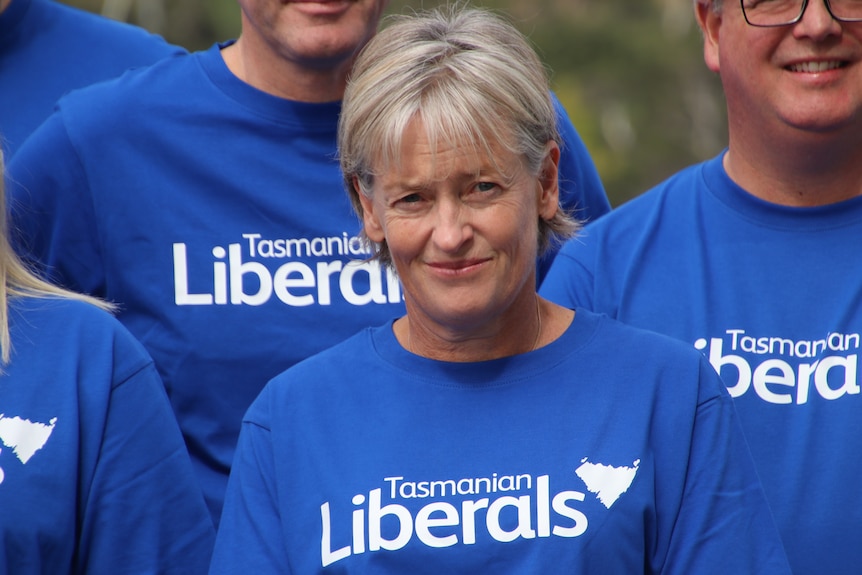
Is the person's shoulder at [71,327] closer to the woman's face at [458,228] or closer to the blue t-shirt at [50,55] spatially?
the woman's face at [458,228]

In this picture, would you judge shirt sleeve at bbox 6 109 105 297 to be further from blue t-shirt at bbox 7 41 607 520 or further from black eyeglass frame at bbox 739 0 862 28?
black eyeglass frame at bbox 739 0 862 28

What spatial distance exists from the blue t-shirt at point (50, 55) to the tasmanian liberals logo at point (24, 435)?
Result: 4.01 ft

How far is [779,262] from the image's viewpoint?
10.1 feet

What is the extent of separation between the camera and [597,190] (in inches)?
147

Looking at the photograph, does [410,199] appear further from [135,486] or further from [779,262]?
[779,262]

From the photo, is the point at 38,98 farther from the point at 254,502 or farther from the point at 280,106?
the point at 254,502

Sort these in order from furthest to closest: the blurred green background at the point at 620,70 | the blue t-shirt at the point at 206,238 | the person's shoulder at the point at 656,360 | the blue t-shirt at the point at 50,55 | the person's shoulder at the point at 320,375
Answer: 1. the blurred green background at the point at 620,70
2. the blue t-shirt at the point at 50,55
3. the blue t-shirt at the point at 206,238
4. the person's shoulder at the point at 320,375
5. the person's shoulder at the point at 656,360

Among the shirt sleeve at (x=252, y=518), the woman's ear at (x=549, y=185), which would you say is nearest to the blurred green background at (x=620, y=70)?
the woman's ear at (x=549, y=185)

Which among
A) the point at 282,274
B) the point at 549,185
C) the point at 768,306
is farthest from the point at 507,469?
the point at 282,274

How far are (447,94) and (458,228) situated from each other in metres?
0.24

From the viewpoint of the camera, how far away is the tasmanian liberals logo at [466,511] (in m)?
2.47

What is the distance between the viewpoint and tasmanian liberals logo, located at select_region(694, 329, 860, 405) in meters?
2.93

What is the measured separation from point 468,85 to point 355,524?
2.58ft

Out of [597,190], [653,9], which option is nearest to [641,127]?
[653,9]
